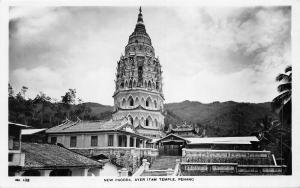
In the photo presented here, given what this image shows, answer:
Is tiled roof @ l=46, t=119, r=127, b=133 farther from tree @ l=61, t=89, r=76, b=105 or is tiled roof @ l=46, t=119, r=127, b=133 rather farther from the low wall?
tree @ l=61, t=89, r=76, b=105

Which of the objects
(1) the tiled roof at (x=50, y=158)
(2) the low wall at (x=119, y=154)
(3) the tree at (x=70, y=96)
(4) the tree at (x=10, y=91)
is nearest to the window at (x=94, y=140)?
(2) the low wall at (x=119, y=154)

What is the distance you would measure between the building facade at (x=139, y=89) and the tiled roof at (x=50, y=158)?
27.7 ft

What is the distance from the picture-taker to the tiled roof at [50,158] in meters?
9.93

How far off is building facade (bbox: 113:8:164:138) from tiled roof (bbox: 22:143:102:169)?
844cm

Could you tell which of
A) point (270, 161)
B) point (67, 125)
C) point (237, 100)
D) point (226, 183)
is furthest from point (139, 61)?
point (226, 183)

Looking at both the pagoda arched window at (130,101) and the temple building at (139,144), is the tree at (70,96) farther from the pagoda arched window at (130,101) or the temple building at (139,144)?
the pagoda arched window at (130,101)

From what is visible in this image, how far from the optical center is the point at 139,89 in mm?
20875

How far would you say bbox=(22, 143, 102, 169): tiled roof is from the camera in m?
9.93

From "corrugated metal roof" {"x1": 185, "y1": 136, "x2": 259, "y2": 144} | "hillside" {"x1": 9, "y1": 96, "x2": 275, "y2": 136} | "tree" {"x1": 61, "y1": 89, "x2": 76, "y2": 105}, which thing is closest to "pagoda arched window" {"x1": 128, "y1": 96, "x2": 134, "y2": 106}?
"hillside" {"x1": 9, "y1": 96, "x2": 275, "y2": 136}

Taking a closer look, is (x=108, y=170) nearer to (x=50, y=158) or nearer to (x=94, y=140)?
(x=94, y=140)

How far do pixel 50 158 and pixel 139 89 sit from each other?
419 inches

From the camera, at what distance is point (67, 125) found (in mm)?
15703
